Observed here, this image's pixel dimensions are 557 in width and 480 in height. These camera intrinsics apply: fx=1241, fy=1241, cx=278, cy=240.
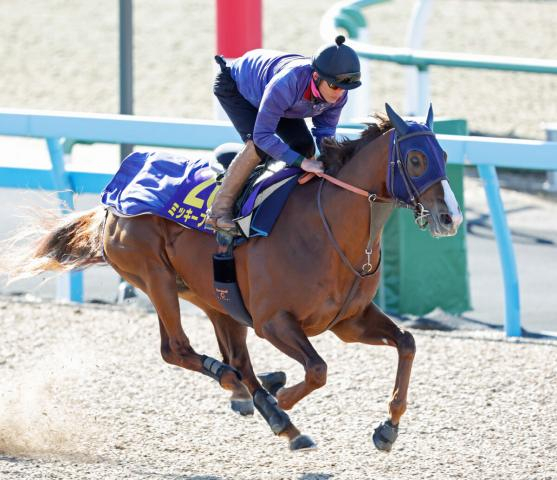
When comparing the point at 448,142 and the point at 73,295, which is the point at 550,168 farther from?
the point at 73,295

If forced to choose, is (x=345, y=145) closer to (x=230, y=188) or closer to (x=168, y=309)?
(x=230, y=188)

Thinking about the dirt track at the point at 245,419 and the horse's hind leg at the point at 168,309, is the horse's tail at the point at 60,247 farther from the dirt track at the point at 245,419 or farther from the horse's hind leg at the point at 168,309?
the dirt track at the point at 245,419

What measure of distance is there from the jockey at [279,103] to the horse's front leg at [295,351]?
1.75 feet

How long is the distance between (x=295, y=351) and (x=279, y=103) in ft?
3.67

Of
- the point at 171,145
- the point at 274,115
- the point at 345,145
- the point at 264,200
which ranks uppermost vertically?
the point at 274,115

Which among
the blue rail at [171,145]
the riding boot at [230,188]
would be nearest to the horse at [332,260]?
the riding boot at [230,188]

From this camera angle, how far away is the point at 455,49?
16.8 meters

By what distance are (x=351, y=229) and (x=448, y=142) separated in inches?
94.0

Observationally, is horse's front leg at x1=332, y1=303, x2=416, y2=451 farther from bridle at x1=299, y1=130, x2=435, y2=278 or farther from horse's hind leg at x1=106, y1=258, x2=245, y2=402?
horse's hind leg at x1=106, y1=258, x2=245, y2=402

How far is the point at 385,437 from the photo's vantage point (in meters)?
5.67

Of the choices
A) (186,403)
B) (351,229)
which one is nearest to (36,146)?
(186,403)

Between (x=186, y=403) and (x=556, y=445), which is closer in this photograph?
(x=556, y=445)

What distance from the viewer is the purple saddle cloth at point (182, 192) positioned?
5.88 metres

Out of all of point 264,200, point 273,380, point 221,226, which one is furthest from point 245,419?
point 264,200
